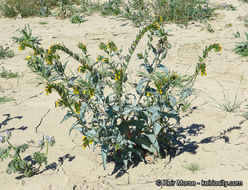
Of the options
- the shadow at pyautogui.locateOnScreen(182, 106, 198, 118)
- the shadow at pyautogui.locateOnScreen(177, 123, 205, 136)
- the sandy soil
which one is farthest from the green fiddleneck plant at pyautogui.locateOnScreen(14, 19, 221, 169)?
the shadow at pyautogui.locateOnScreen(182, 106, 198, 118)

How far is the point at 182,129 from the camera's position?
2727 mm

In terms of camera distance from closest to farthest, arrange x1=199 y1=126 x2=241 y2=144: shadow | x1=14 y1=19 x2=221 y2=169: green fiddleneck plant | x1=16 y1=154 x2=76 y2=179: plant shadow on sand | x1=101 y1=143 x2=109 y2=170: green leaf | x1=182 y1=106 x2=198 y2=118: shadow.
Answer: x1=14 y1=19 x2=221 y2=169: green fiddleneck plant
x1=101 y1=143 x2=109 y2=170: green leaf
x1=16 y1=154 x2=76 y2=179: plant shadow on sand
x1=199 y1=126 x2=241 y2=144: shadow
x1=182 y1=106 x2=198 y2=118: shadow

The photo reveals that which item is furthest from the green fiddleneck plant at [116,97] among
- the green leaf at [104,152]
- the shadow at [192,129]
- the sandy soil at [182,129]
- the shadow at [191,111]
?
the shadow at [191,111]

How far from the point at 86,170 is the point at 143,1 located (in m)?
5.26

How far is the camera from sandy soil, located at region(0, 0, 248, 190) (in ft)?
7.11

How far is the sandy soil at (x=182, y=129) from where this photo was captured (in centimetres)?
217

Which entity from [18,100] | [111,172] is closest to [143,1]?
[18,100]

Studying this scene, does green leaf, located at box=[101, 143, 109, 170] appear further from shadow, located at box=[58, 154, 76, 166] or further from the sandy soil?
shadow, located at box=[58, 154, 76, 166]

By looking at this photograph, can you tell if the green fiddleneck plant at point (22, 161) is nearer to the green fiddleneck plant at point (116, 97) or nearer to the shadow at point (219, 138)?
the green fiddleneck plant at point (116, 97)

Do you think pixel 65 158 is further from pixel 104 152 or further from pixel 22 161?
pixel 104 152

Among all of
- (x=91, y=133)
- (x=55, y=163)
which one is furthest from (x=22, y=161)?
(x=91, y=133)

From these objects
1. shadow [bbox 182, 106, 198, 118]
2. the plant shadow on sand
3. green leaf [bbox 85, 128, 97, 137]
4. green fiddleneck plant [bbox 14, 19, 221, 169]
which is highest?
green fiddleneck plant [bbox 14, 19, 221, 169]

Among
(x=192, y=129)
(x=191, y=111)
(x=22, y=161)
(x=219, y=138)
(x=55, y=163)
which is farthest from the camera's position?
(x=191, y=111)

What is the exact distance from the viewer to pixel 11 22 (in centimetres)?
678
